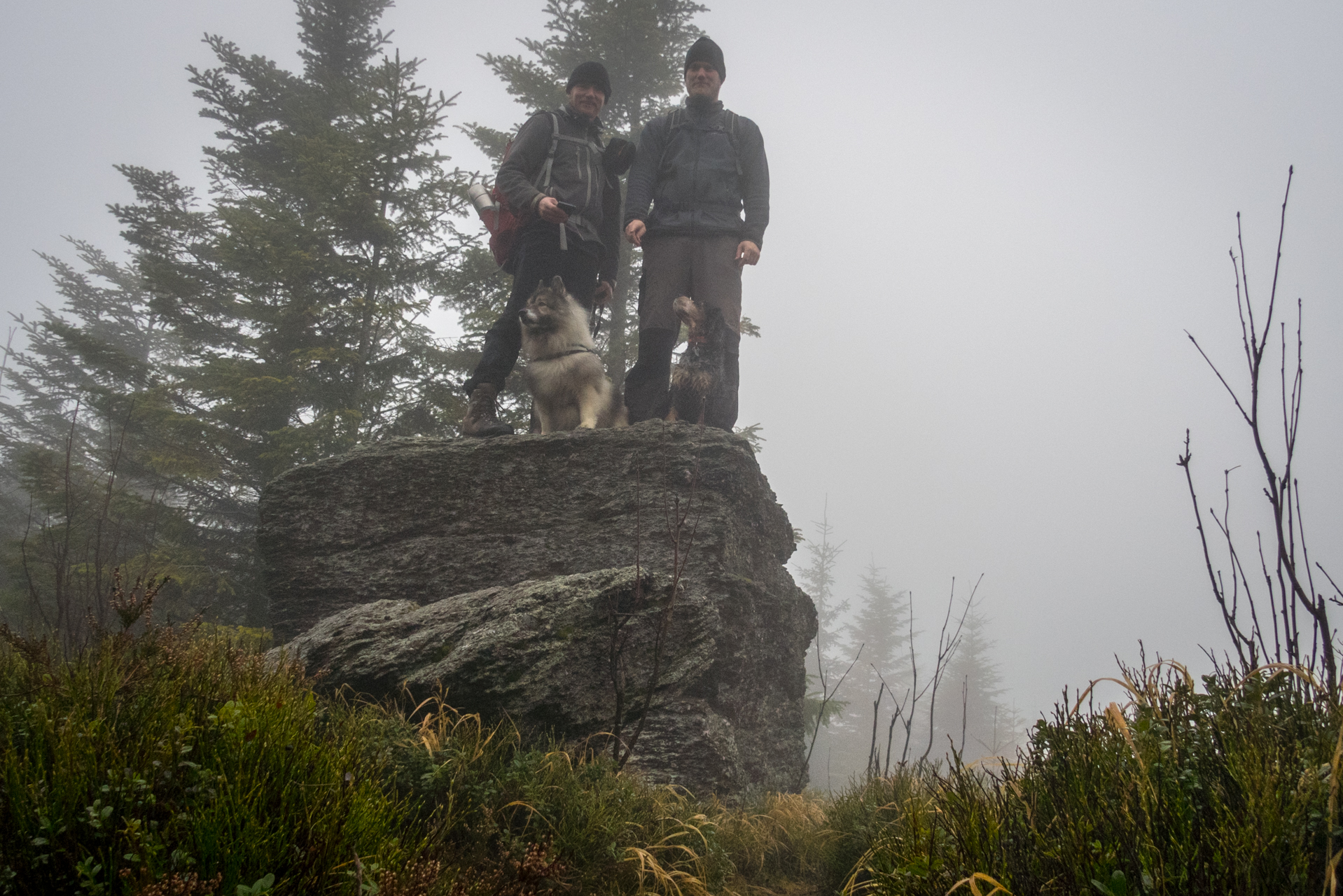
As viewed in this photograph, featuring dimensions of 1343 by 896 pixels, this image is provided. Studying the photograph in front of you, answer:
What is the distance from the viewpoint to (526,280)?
5.90 meters

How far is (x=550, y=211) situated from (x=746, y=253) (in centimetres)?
167

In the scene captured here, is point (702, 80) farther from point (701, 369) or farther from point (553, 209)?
point (701, 369)

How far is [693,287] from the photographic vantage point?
5.96 meters

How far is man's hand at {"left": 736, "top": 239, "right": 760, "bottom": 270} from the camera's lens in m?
5.76

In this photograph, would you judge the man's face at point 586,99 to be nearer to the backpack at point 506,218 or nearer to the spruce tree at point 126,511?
the backpack at point 506,218

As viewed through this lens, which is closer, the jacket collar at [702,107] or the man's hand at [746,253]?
the man's hand at [746,253]

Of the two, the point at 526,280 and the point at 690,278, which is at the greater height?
the point at 690,278

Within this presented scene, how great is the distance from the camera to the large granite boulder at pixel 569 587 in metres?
3.32

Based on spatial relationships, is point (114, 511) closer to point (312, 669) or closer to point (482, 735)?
point (312, 669)

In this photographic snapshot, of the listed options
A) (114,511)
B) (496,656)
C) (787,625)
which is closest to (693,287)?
(787,625)

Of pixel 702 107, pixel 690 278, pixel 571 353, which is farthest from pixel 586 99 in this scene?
pixel 571 353

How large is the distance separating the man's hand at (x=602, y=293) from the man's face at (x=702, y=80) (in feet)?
6.03

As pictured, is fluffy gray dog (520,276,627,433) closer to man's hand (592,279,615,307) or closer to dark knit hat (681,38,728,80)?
man's hand (592,279,615,307)

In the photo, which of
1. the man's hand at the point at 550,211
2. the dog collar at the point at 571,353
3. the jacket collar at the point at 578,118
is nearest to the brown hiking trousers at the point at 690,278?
the dog collar at the point at 571,353
